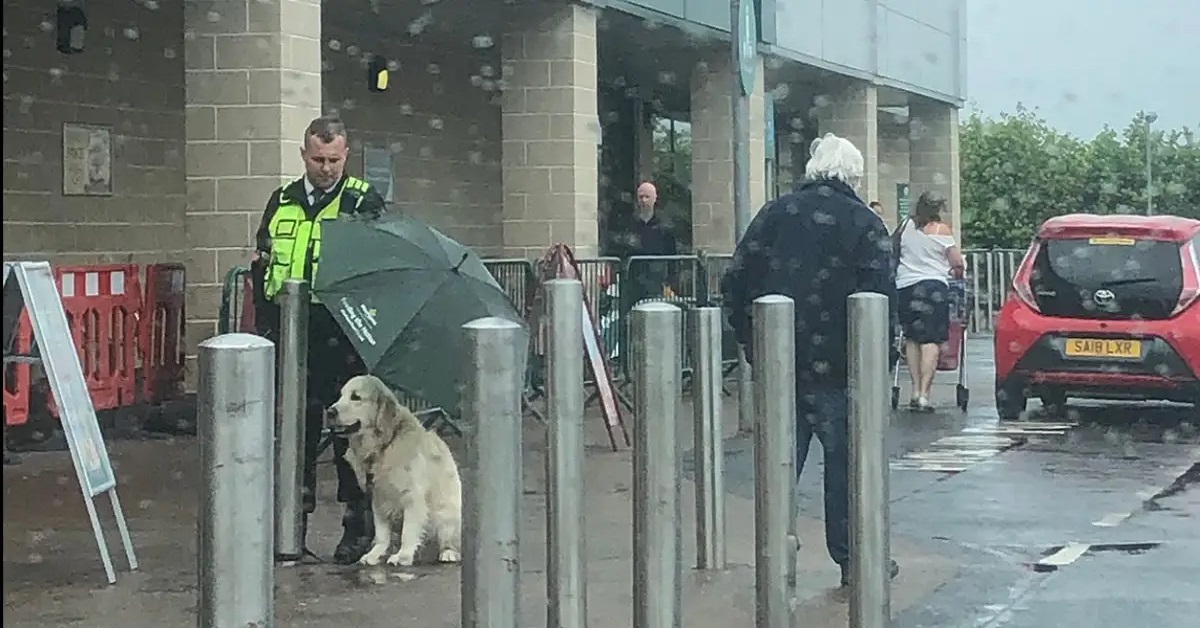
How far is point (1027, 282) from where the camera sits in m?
15.6

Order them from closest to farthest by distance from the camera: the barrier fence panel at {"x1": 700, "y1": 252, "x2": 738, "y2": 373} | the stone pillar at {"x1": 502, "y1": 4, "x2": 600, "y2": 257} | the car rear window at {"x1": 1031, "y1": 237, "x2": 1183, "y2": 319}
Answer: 1. the car rear window at {"x1": 1031, "y1": 237, "x2": 1183, "y2": 319}
2. the stone pillar at {"x1": 502, "y1": 4, "x2": 600, "y2": 257}
3. the barrier fence panel at {"x1": 700, "y1": 252, "x2": 738, "y2": 373}

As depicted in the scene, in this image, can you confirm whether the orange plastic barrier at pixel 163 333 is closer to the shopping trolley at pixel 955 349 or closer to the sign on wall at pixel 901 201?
the shopping trolley at pixel 955 349

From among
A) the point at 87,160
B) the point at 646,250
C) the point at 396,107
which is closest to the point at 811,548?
the point at 87,160

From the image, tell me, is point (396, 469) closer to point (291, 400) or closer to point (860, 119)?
point (291, 400)

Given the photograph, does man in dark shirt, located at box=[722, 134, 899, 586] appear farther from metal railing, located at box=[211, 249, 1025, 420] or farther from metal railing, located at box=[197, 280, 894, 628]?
metal railing, located at box=[211, 249, 1025, 420]

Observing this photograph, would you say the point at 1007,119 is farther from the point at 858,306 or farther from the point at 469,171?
the point at 858,306

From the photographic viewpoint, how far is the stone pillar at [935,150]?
31.6 m

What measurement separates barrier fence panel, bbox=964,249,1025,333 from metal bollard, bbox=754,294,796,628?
977 inches

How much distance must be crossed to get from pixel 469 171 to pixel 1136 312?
8.87 m

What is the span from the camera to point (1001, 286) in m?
31.8

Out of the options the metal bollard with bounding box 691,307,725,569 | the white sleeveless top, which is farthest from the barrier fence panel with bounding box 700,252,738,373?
the metal bollard with bounding box 691,307,725,569

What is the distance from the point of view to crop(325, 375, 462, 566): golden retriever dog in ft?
25.6

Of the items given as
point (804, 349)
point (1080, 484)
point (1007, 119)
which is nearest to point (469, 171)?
point (1080, 484)

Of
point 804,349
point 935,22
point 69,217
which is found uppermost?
point 935,22
